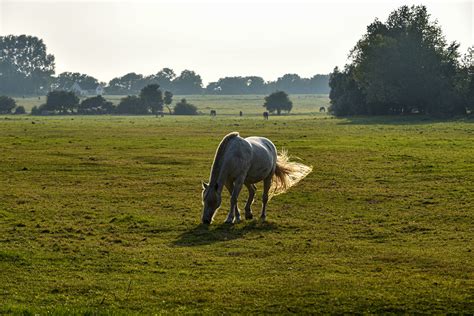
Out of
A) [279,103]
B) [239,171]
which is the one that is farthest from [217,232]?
[279,103]

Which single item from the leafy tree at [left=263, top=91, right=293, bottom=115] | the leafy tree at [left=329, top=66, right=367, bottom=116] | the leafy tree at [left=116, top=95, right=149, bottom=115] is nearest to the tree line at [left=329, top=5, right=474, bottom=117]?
the leafy tree at [left=329, top=66, right=367, bottom=116]

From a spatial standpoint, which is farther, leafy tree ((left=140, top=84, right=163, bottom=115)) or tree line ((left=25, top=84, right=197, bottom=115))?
leafy tree ((left=140, top=84, right=163, bottom=115))

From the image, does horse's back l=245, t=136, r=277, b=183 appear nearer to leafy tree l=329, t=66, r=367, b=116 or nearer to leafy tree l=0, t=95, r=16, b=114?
leafy tree l=329, t=66, r=367, b=116

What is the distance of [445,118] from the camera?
77.3 metres

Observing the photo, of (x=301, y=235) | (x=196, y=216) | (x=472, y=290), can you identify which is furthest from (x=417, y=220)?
(x=472, y=290)

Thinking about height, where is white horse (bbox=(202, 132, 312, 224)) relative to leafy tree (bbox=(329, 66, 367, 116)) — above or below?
below

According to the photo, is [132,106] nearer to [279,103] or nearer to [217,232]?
[279,103]

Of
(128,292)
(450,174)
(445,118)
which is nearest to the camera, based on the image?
(128,292)

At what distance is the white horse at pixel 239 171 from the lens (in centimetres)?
1856

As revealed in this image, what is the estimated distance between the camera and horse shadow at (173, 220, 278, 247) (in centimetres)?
1664

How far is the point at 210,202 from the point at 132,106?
111 meters

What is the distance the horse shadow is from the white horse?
450mm

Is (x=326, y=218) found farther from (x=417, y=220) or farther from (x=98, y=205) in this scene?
(x=98, y=205)

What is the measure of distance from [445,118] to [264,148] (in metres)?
61.0
